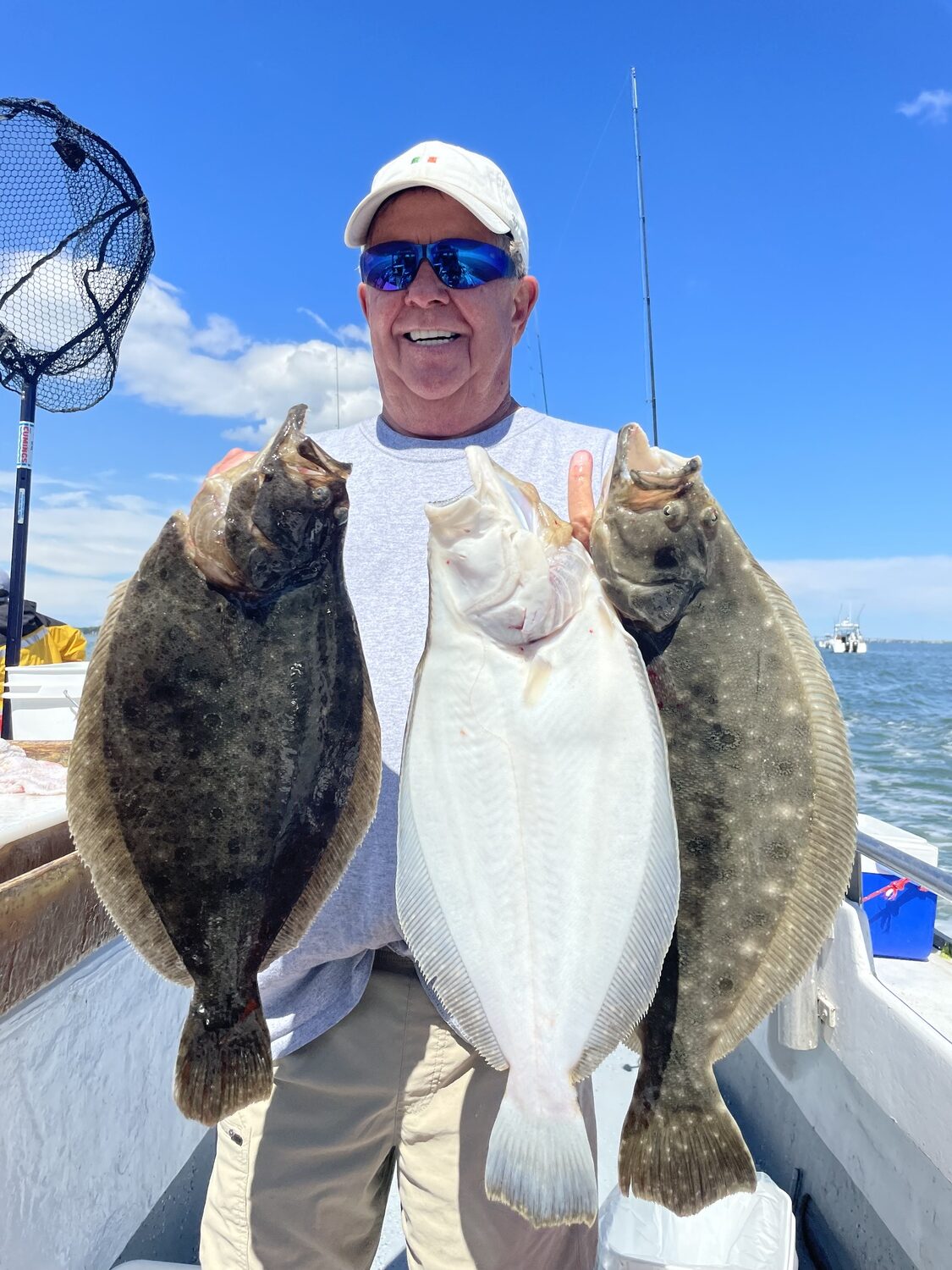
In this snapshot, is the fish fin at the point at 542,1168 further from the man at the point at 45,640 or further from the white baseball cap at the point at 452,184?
the man at the point at 45,640

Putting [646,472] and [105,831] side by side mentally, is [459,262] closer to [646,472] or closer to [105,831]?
[646,472]

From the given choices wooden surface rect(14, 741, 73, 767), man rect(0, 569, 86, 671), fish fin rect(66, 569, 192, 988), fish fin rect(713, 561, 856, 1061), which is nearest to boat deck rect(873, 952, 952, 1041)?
fish fin rect(713, 561, 856, 1061)

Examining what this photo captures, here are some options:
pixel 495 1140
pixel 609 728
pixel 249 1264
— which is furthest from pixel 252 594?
pixel 249 1264

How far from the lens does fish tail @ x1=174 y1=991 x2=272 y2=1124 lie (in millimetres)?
1542

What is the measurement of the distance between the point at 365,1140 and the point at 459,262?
97.0 inches

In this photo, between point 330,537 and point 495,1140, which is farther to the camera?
point 330,537

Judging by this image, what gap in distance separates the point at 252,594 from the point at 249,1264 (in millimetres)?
1913

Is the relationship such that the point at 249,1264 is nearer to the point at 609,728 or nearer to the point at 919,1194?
the point at 609,728

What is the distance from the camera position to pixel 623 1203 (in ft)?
10.8

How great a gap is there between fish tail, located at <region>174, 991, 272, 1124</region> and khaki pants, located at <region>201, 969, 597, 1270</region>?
2.22 feet

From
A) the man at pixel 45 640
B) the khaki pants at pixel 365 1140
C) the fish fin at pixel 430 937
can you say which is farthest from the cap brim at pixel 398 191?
the man at pixel 45 640

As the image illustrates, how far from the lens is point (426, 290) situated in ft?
7.36

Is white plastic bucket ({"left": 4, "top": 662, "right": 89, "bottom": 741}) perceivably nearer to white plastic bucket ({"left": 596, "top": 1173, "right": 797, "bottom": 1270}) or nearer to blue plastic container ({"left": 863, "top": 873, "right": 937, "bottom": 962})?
white plastic bucket ({"left": 596, "top": 1173, "right": 797, "bottom": 1270})

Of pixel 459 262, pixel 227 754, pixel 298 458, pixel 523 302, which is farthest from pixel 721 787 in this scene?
pixel 523 302
